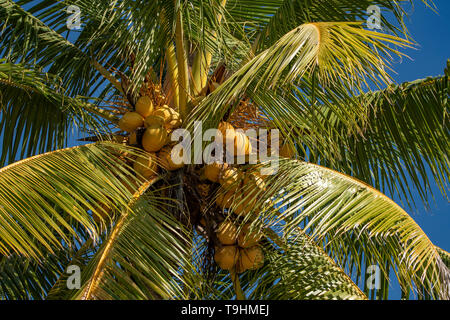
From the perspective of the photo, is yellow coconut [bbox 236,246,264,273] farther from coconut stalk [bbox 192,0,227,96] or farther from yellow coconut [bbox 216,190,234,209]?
coconut stalk [bbox 192,0,227,96]

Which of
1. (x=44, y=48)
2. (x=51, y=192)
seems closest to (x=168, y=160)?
(x=51, y=192)

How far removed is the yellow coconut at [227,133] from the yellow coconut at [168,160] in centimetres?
29

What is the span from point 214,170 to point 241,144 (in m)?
0.24

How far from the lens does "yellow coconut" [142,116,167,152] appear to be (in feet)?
13.3

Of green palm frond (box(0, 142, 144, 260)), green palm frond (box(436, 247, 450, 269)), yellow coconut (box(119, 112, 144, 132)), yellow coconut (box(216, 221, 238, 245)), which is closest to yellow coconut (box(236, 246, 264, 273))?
yellow coconut (box(216, 221, 238, 245))

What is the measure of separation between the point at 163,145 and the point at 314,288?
1.34 m

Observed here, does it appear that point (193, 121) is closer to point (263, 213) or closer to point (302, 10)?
point (263, 213)

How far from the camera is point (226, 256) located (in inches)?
159

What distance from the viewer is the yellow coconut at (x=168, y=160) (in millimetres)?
4031

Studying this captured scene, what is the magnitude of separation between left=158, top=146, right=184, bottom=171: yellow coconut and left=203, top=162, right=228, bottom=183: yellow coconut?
6.9 inches

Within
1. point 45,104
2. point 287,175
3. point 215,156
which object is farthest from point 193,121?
point 45,104

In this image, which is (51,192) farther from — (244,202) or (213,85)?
(213,85)

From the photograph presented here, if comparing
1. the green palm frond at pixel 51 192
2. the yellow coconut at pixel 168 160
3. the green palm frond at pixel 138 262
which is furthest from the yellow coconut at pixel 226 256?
→ the green palm frond at pixel 51 192

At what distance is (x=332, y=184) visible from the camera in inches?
146
